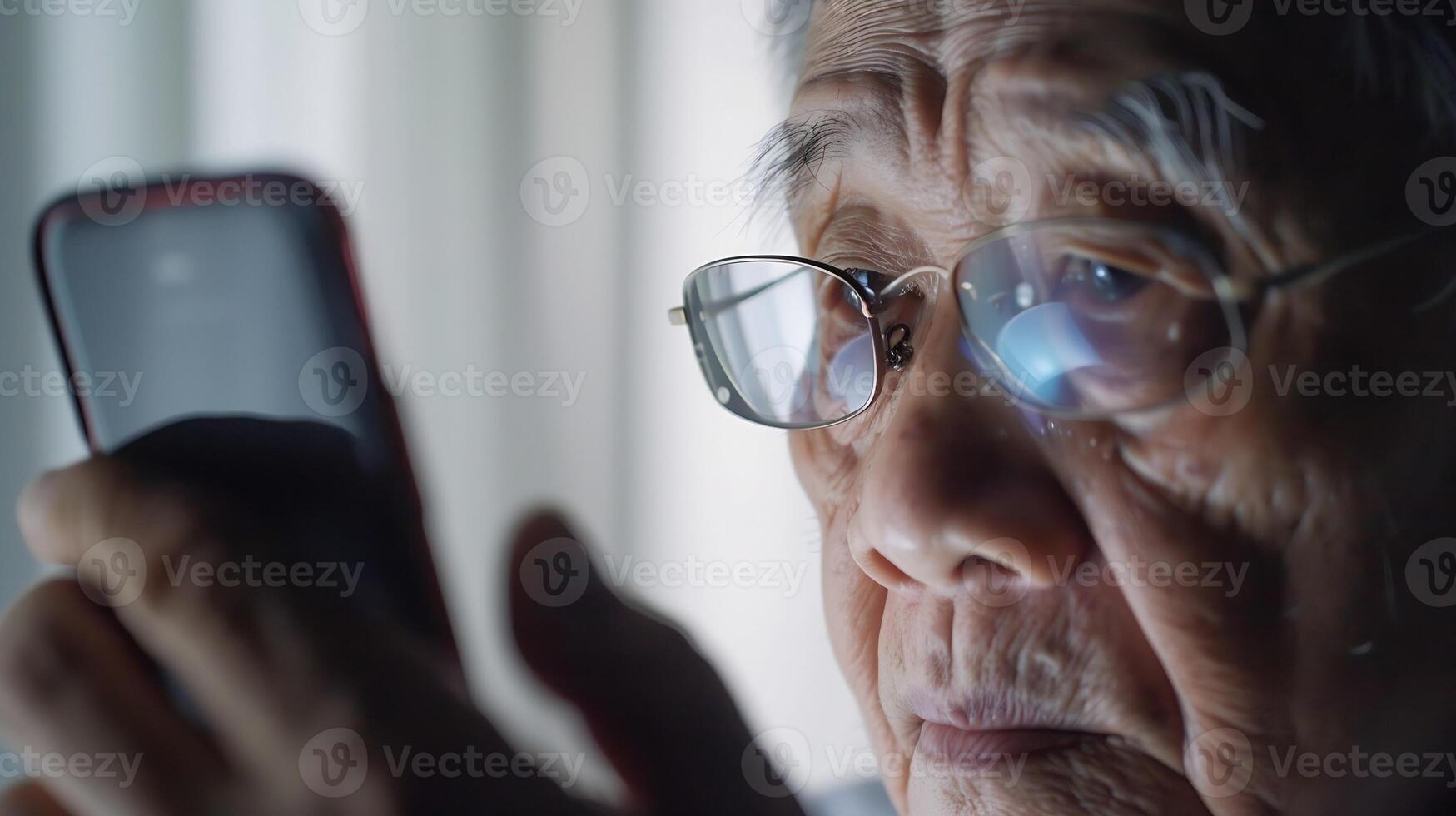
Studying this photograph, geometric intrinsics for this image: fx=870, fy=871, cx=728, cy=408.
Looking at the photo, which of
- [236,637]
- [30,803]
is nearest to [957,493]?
[236,637]

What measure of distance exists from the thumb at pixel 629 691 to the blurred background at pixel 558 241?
0.09ft

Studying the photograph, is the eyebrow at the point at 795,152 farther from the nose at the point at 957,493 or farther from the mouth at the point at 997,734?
the mouth at the point at 997,734

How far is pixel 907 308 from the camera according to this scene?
0.60 meters

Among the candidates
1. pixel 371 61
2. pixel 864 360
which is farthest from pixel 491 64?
pixel 864 360

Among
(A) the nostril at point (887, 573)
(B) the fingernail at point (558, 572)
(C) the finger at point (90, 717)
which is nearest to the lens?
(C) the finger at point (90, 717)

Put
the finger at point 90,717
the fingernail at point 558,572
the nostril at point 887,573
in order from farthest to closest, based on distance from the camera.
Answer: the fingernail at point 558,572, the nostril at point 887,573, the finger at point 90,717

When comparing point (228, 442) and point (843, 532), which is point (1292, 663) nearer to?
point (843, 532)

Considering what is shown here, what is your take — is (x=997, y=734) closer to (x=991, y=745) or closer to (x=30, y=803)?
(x=991, y=745)

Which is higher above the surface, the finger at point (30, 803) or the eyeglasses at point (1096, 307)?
the eyeglasses at point (1096, 307)

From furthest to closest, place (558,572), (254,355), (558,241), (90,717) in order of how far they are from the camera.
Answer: (558,241) < (558,572) < (254,355) < (90,717)

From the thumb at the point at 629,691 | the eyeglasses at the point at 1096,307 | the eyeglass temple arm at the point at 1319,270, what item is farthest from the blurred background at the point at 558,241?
the eyeglass temple arm at the point at 1319,270

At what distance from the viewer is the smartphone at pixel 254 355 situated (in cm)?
53

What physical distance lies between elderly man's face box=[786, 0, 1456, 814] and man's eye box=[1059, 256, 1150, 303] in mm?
29

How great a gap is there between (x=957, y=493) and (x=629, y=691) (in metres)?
0.34
